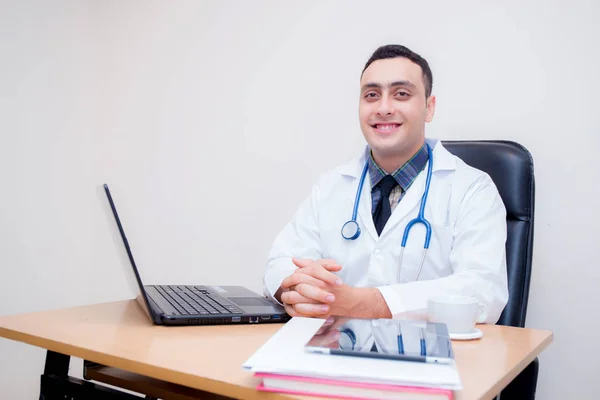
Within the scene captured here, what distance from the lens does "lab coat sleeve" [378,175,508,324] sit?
3.79 feet

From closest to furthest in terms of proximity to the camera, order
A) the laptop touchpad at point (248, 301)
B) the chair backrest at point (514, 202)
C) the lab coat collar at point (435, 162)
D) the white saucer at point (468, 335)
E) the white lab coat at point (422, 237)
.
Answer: the white saucer at point (468, 335) < the laptop touchpad at point (248, 301) < the white lab coat at point (422, 237) < the chair backrest at point (514, 202) < the lab coat collar at point (435, 162)

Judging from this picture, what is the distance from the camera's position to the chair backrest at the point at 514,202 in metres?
1.44

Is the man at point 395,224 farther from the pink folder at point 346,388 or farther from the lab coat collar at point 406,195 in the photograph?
the pink folder at point 346,388

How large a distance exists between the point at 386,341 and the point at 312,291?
1.23 feet

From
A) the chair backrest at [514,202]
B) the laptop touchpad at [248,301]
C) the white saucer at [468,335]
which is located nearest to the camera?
the white saucer at [468,335]

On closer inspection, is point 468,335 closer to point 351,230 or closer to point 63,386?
point 351,230

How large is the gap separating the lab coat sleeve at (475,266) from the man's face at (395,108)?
0.24 meters

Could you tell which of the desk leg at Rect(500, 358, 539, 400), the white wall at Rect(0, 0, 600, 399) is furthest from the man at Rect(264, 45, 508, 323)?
the white wall at Rect(0, 0, 600, 399)

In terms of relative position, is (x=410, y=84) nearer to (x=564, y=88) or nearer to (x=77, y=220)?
(x=564, y=88)

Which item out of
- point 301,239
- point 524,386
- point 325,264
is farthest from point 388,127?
point 524,386

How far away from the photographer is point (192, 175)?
2592 mm

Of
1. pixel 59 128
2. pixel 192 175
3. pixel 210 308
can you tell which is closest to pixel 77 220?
pixel 59 128

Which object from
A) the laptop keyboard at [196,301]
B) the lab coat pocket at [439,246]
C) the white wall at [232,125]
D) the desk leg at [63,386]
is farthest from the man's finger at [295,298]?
the white wall at [232,125]

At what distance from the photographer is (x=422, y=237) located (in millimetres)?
1489
